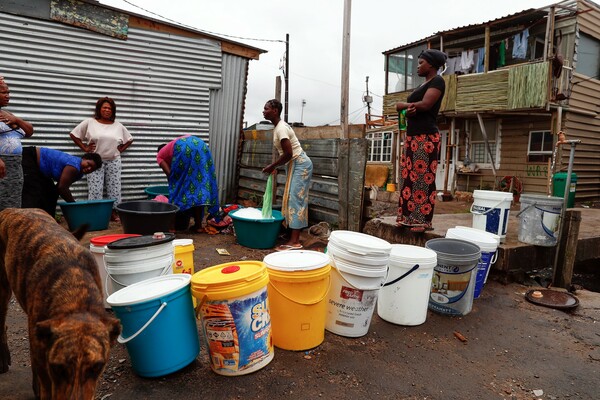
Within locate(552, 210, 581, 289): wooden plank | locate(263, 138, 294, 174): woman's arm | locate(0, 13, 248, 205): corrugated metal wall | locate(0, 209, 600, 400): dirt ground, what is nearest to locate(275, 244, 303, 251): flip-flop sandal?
locate(263, 138, 294, 174): woman's arm

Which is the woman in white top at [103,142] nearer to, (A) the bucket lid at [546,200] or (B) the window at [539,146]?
(A) the bucket lid at [546,200]

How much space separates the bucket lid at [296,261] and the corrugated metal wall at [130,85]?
18.3 ft

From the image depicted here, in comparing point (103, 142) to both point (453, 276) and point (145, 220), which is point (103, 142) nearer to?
point (145, 220)

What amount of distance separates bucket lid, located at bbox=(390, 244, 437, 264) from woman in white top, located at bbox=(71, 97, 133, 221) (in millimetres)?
5233

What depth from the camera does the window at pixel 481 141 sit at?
12.9 metres

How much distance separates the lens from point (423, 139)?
4.02 m

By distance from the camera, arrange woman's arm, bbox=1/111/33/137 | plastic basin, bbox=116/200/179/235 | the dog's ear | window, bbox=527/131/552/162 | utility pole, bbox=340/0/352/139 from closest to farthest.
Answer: the dog's ear < woman's arm, bbox=1/111/33/137 < plastic basin, bbox=116/200/179/235 < utility pole, bbox=340/0/352/139 < window, bbox=527/131/552/162

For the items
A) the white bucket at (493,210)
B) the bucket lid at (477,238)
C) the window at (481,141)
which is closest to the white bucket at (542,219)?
the white bucket at (493,210)

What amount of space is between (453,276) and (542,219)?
1719 millimetres

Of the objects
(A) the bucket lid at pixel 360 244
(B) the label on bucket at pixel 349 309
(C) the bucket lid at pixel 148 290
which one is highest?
(A) the bucket lid at pixel 360 244

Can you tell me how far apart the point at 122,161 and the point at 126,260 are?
527 cm

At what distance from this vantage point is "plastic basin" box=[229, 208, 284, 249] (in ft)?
16.7

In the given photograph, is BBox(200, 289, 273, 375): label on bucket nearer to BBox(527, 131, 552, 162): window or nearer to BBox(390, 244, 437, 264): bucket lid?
BBox(390, 244, 437, 264): bucket lid

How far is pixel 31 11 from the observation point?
6047mm
